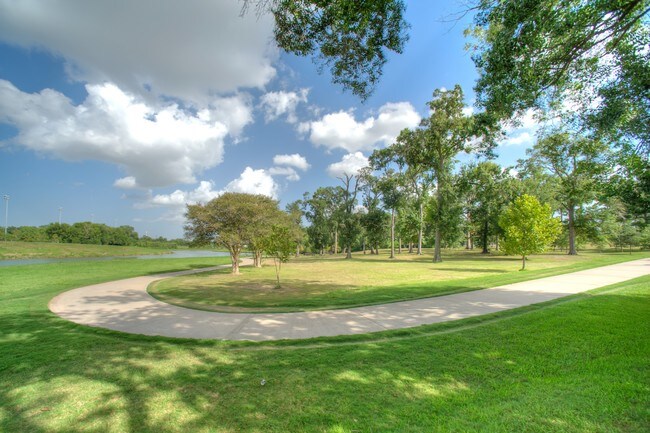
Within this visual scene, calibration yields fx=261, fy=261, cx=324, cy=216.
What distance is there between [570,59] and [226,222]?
1815 centimetres

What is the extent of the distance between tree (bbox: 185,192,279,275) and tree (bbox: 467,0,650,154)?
603 inches

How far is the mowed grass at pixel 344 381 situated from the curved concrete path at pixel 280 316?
553 millimetres

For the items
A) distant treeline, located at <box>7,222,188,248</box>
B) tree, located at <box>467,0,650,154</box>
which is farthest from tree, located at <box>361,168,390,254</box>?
distant treeline, located at <box>7,222,188,248</box>

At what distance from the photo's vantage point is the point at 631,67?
6516 mm

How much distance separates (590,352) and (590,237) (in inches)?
1839

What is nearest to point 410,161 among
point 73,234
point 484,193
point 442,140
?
point 442,140

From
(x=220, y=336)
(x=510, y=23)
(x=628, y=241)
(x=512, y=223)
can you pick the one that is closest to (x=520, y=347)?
(x=220, y=336)

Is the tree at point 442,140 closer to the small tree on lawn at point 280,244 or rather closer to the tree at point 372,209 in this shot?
the tree at point 372,209

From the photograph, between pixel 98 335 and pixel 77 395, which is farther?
pixel 98 335

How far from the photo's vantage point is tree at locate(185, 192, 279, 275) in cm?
1781

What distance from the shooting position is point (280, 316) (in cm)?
673

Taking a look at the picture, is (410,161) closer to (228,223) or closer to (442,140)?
(442,140)

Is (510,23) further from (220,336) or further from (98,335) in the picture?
(98,335)

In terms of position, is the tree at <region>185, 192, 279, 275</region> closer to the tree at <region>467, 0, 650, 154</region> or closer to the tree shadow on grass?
the tree shadow on grass
